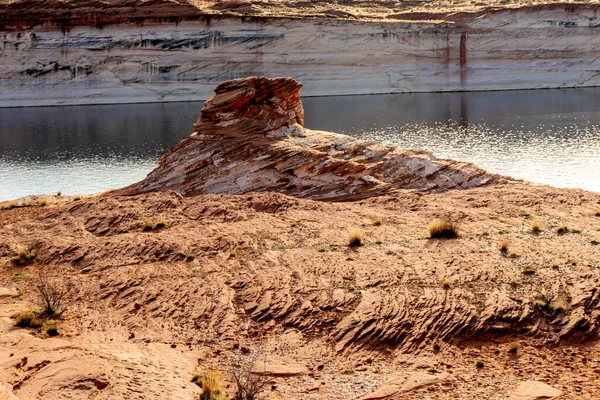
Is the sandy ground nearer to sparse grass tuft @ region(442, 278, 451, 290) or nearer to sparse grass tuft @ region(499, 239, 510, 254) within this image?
sparse grass tuft @ region(442, 278, 451, 290)

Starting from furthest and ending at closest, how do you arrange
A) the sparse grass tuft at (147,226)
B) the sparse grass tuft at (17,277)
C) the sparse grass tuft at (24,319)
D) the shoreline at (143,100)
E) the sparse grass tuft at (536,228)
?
1. the shoreline at (143,100)
2. the sparse grass tuft at (147,226)
3. the sparse grass tuft at (536,228)
4. the sparse grass tuft at (17,277)
5. the sparse grass tuft at (24,319)

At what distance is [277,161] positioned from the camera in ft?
65.5

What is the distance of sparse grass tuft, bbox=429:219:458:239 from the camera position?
13836 millimetres

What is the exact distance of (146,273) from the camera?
42.0 feet

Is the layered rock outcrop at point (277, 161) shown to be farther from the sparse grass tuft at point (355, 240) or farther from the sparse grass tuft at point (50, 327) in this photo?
the sparse grass tuft at point (50, 327)

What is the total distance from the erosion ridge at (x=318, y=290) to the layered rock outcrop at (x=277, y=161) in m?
0.10

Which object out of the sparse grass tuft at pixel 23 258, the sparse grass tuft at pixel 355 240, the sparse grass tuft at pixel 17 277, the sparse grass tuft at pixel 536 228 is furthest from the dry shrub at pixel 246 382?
the sparse grass tuft at pixel 536 228

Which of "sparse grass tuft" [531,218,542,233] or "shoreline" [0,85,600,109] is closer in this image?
"sparse grass tuft" [531,218,542,233]

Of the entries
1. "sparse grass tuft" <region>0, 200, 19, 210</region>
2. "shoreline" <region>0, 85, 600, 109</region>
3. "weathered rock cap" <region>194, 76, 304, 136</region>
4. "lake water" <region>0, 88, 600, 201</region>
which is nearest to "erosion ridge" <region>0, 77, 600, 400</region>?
"sparse grass tuft" <region>0, 200, 19, 210</region>

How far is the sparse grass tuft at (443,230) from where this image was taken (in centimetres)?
1384

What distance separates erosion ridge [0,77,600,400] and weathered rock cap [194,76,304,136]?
221 centimetres

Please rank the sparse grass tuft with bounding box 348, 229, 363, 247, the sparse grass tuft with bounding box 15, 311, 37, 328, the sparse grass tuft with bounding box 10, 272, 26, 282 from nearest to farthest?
the sparse grass tuft with bounding box 15, 311, 37, 328 → the sparse grass tuft with bounding box 10, 272, 26, 282 → the sparse grass tuft with bounding box 348, 229, 363, 247

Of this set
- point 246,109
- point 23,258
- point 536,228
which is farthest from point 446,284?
point 246,109

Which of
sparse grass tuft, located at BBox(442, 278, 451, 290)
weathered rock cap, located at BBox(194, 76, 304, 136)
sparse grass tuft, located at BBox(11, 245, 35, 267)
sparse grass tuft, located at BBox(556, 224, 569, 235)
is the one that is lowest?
sparse grass tuft, located at BBox(11, 245, 35, 267)
